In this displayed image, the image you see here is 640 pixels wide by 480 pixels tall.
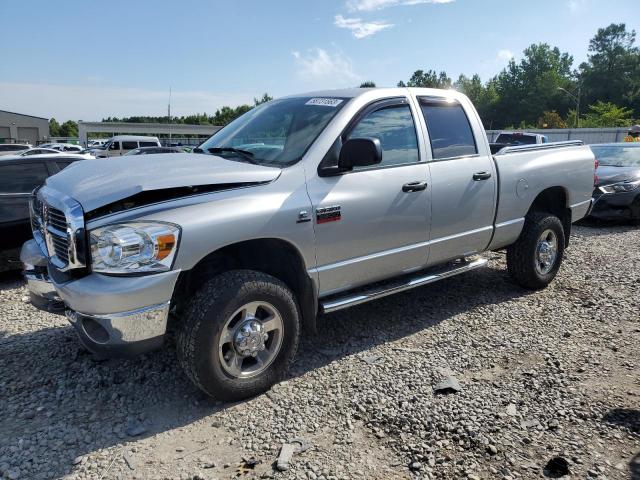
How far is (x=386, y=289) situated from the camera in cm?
390

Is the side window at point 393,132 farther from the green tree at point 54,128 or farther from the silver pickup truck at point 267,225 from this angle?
the green tree at point 54,128

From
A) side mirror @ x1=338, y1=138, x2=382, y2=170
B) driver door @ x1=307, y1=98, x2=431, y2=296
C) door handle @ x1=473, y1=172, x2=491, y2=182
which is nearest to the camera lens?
side mirror @ x1=338, y1=138, x2=382, y2=170

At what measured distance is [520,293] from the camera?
541 cm

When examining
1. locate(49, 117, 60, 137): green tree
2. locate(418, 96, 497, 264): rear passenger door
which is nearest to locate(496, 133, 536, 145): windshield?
locate(418, 96, 497, 264): rear passenger door

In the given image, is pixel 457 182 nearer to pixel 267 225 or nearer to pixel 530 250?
pixel 530 250

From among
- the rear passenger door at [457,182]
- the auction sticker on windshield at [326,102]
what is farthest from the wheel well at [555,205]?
the auction sticker on windshield at [326,102]

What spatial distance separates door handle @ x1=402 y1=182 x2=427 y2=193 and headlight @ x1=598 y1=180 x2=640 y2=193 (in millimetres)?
7242

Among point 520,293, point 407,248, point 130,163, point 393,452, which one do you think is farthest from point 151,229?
point 520,293

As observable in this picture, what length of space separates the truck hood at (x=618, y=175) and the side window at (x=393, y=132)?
732cm

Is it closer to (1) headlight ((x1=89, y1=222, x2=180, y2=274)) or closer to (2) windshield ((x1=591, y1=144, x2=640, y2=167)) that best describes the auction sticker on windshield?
(1) headlight ((x1=89, y1=222, x2=180, y2=274))

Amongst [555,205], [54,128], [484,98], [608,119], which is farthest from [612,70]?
[54,128]

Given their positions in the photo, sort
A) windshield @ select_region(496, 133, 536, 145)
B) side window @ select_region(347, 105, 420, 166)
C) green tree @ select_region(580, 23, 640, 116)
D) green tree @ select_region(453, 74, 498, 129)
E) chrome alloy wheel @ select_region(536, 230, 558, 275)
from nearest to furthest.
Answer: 1. side window @ select_region(347, 105, 420, 166)
2. chrome alloy wheel @ select_region(536, 230, 558, 275)
3. windshield @ select_region(496, 133, 536, 145)
4. green tree @ select_region(580, 23, 640, 116)
5. green tree @ select_region(453, 74, 498, 129)

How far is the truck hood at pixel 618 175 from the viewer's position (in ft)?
31.5

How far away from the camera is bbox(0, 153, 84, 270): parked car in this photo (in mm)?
5668
